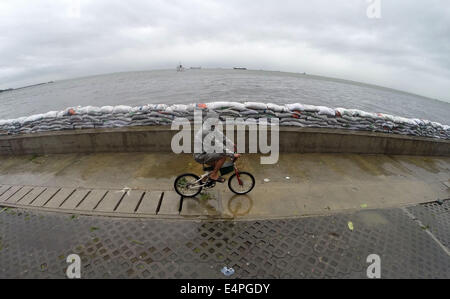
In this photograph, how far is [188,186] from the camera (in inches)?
164

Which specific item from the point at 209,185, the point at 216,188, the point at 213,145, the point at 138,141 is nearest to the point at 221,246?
the point at 209,185

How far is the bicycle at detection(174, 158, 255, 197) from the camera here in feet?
13.6

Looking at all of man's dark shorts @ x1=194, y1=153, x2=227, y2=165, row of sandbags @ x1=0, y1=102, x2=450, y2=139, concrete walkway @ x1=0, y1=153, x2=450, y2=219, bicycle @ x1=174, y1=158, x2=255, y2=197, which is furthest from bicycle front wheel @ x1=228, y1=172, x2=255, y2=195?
row of sandbags @ x1=0, y1=102, x2=450, y2=139

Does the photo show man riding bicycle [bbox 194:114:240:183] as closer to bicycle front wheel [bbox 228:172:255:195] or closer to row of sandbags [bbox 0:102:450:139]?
bicycle front wheel [bbox 228:172:255:195]

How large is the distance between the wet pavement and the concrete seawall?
2.72 meters

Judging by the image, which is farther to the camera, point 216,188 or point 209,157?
point 216,188

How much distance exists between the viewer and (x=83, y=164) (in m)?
5.58

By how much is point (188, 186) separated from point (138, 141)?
297 cm

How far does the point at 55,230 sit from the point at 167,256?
2140mm

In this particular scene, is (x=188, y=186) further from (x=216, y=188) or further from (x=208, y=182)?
(x=216, y=188)

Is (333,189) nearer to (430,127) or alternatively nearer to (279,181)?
(279,181)

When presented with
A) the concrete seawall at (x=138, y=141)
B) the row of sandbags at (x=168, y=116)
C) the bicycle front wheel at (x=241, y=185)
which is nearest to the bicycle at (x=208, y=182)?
the bicycle front wheel at (x=241, y=185)

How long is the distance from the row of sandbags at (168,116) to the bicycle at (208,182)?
247 centimetres
